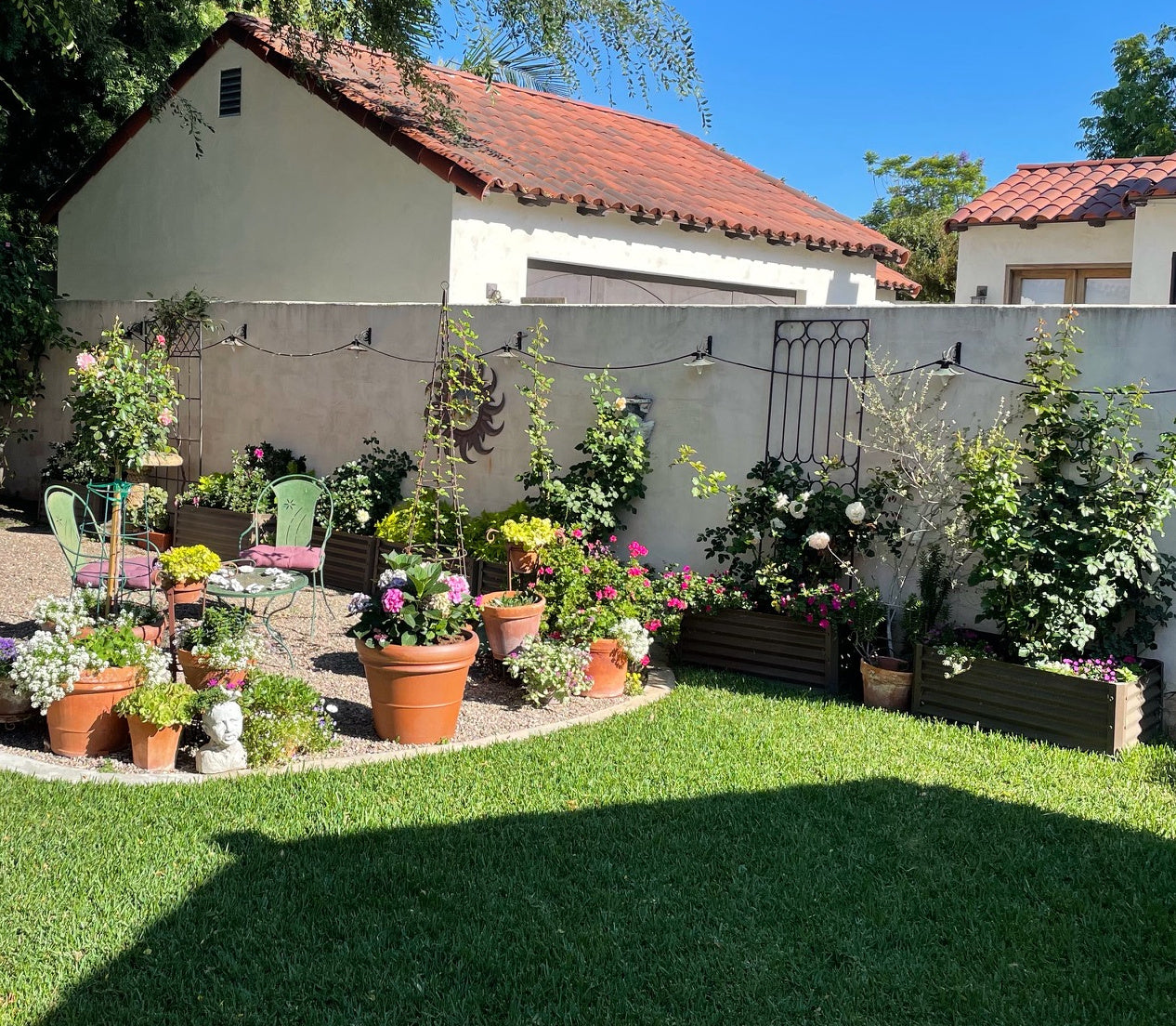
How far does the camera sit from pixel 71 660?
17.9 ft

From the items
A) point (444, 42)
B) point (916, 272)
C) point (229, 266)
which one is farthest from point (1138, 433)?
point (916, 272)

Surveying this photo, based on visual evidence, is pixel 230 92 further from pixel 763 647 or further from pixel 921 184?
pixel 921 184

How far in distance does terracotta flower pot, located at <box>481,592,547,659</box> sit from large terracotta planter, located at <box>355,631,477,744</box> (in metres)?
0.93

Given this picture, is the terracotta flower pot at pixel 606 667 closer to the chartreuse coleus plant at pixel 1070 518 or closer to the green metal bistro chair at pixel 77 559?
the chartreuse coleus plant at pixel 1070 518

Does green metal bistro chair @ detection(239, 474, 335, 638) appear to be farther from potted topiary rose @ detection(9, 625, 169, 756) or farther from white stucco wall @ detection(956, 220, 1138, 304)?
white stucco wall @ detection(956, 220, 1138, 304)

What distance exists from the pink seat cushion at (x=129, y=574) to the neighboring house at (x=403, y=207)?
4832 mm

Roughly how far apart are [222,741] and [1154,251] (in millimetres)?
9616

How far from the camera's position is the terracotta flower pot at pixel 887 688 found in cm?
664

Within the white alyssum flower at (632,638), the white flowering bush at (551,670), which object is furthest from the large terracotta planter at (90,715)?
the white alyssum flower at (632,638)

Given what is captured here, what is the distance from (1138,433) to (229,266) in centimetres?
1068

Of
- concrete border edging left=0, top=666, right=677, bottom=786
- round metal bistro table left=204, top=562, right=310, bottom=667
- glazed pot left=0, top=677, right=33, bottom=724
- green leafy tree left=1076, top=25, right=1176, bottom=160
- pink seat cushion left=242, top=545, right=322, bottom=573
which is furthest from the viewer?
green leafy tree left=1076, top=25, right=1176, bottom=160

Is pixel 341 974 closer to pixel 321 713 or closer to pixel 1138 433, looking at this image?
pixel 321 713

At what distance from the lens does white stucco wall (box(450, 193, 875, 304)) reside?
11.2 meters

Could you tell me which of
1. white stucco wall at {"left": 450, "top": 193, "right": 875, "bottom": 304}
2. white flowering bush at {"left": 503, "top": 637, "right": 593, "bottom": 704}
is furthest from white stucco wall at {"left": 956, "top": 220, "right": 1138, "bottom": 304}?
white flowering bush at {"left": 503, "top": 637, "right": 593, "bottom": 704}
